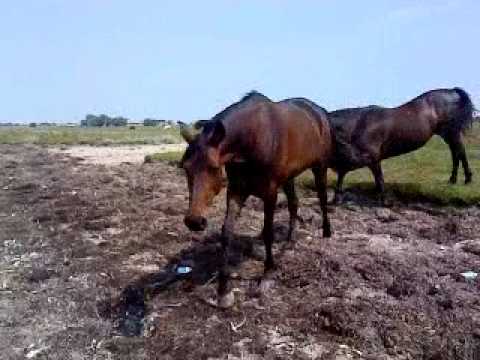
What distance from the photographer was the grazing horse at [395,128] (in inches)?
410

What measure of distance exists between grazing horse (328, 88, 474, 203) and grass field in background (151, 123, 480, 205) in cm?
68

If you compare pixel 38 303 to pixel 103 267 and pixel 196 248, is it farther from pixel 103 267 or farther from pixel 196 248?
pixel 196 248

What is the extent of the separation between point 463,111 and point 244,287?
821 cm

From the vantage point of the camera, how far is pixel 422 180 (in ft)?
39.0

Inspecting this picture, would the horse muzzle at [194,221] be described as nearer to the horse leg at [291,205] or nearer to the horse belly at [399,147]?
the horse leg at [291,205]

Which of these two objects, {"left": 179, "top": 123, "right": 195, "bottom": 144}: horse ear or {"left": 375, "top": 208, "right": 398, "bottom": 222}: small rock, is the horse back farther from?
{"left": 375, "top": 208, "right": 398, "bottom": 222}: small rock

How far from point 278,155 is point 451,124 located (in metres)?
7.41

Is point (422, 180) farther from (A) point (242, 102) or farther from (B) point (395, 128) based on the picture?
(A) point (242, 102)

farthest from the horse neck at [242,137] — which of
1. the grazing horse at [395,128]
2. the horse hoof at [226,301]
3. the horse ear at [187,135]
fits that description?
the grazing horse at [395,128]

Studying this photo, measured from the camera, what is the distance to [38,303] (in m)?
5.88

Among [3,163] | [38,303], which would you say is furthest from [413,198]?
[3,163]

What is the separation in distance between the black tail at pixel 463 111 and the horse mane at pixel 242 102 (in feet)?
23.6

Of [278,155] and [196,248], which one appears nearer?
[278,155]

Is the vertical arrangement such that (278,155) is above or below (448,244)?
above
